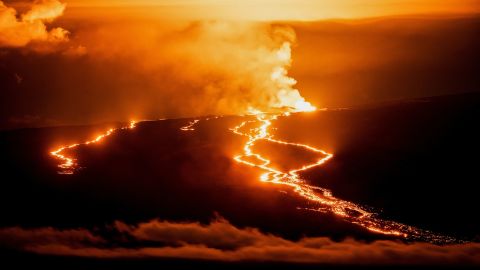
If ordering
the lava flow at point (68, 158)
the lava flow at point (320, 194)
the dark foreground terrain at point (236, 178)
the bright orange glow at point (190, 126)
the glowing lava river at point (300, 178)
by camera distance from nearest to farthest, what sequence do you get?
the lava flow at point (320, 194) < the glowing lava river at point (300, 178) < the dark foreground terrain at point (236, 178) < the lava flow at point (68, 158) < the bright orange glow at point (190, 126)

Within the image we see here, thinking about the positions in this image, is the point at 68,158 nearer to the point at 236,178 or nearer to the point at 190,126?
the point at 236,178

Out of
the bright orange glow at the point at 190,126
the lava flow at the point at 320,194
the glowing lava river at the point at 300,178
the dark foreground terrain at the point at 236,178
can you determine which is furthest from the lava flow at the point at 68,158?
the lava flow at the point at 320,194

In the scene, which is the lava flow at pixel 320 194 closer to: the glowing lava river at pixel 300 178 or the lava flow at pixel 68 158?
the glowing lava river at pixel 300 178

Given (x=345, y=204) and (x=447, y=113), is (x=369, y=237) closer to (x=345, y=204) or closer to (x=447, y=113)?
(x=345, y=204)

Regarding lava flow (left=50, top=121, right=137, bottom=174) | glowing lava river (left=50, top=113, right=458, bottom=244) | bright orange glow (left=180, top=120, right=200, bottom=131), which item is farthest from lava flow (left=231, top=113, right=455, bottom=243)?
lava flow (left=50, top=121, right=137, bottom=174)

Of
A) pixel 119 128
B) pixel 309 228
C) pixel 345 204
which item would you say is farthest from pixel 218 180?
pixel 119 128

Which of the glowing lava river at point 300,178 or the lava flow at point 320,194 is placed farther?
the glowing lava river at point 300,178
